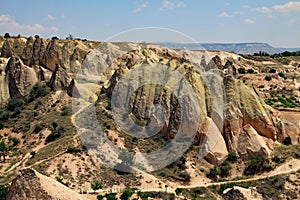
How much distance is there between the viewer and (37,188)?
46.0ft

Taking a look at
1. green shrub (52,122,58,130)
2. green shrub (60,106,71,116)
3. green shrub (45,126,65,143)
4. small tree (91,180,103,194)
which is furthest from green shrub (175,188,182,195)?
green shrub (60,106,71,116)

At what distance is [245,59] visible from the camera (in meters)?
80.9

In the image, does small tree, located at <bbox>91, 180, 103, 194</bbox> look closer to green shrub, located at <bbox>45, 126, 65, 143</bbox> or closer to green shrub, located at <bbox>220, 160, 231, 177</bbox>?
green shrub, located at <bbox>45, 126, 65, 143</bbox>

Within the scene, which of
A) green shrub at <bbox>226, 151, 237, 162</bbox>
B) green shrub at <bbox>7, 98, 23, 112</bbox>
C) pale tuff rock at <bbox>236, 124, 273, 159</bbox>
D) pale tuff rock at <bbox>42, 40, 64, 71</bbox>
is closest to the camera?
green shrub at <bbox>226, 151, 237, 162</bbox>

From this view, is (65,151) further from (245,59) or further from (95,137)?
(245,59)

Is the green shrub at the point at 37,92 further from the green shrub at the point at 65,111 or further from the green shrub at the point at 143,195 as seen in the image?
the green shrub at the point at 143,195

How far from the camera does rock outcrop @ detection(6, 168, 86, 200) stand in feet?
45.8

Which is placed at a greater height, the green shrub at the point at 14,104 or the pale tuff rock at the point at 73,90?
the pale tuff rock at the point at 73,90

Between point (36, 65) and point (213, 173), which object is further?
point (36, 65)

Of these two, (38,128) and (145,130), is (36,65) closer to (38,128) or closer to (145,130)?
(38,128)

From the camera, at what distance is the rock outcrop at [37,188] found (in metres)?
14.0

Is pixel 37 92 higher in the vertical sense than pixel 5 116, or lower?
higher

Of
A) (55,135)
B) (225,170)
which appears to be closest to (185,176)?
(225,170)

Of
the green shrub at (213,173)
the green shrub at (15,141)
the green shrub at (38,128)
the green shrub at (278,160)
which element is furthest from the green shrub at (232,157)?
the green shrub at (15,141)
